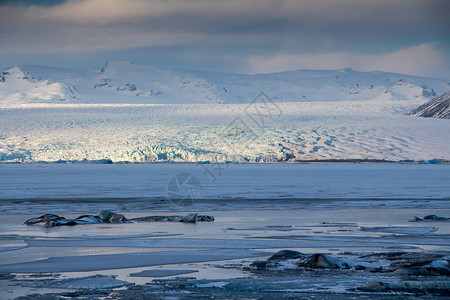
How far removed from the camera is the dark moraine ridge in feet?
209

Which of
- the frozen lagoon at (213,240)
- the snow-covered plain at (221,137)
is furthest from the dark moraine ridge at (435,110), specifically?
the frozen lagoon at (213,240)

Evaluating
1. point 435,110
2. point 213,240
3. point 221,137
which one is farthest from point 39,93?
point 213,240

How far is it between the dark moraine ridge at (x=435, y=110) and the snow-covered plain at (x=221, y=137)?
194 inches

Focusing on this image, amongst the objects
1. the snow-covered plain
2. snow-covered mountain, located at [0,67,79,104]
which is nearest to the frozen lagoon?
the snow-covered plain

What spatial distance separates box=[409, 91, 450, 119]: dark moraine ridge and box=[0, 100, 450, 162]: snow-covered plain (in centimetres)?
494

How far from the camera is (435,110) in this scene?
221 feet

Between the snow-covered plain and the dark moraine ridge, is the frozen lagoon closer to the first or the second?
the snow-covered plain

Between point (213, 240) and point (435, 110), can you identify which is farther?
point (435, 110)

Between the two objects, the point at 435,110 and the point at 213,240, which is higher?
the point at 435,110

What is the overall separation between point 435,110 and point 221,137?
2805cm

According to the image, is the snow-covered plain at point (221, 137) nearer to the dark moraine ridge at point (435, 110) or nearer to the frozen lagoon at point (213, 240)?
the dark moraine ridge at point (435, 110)

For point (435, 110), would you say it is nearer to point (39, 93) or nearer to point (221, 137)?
point (221, 137)

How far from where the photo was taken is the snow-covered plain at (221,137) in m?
44.8

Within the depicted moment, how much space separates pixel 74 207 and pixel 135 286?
31.6 ft
